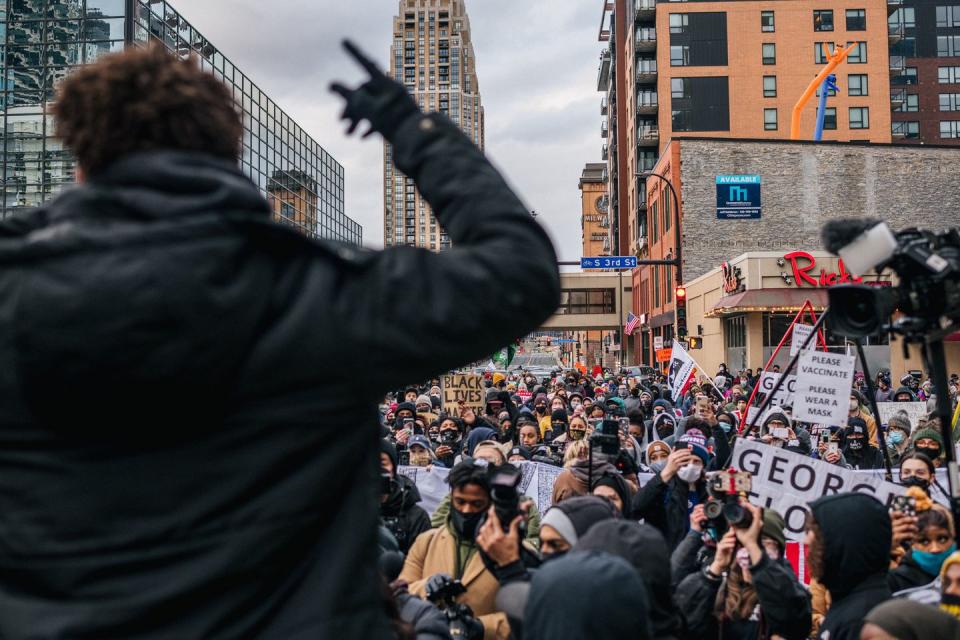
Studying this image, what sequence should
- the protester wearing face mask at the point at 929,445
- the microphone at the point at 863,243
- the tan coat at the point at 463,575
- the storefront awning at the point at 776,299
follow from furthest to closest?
the storefront awning at the point at 776,299 < the protester wearing face mask at the point at 929,445 < the tan coat at the point at 463,575 < the microphone at the point at 863,243

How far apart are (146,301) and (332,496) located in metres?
0.43

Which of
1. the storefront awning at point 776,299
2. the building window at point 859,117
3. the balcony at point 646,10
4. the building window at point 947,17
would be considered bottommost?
the storefront awning at point 776,299

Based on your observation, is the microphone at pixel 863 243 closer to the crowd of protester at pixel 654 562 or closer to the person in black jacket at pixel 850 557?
the crowd of protester at pixel 654 562

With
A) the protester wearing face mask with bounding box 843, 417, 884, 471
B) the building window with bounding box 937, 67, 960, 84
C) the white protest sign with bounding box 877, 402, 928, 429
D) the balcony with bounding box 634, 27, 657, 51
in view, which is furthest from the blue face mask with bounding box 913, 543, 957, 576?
the building window with bounding box 937, 67, 960, 84

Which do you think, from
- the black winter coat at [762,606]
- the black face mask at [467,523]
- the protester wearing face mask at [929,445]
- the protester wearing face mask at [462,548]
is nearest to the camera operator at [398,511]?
the protester wearing face mask at [462,548]

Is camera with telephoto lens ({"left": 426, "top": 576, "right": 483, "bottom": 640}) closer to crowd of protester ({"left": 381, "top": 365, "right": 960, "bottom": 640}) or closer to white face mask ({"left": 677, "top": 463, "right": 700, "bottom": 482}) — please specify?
crowd of protester ({"left": 381, "top": 365, "right": 960, "bottom": 640})

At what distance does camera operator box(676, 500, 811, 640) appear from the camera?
12.9 ft

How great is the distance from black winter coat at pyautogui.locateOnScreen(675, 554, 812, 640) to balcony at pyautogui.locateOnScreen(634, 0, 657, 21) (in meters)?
60.9

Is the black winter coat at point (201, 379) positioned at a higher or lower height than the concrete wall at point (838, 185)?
lower

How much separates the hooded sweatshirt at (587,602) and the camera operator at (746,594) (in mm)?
1651

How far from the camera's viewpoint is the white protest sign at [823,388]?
778cm

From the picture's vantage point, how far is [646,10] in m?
60.2

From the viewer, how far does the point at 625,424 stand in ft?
37.3

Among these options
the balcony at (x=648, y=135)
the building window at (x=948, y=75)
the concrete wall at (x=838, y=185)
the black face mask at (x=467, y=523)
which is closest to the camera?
the black face mask at (x=467, y=523)
